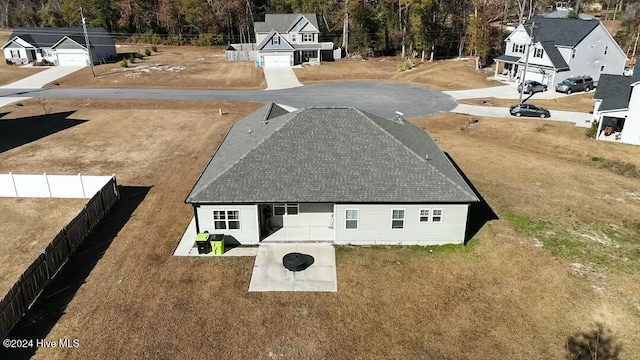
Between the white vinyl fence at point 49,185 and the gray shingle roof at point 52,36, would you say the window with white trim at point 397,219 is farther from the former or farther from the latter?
the gray shingle roof at point 52,36

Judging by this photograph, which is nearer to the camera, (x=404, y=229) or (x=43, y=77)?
(x=404, y=229)

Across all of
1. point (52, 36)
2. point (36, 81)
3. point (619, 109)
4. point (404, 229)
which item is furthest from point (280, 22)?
point (404, 229)

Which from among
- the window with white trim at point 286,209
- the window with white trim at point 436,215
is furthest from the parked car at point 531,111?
the window with white trim at point 286,209

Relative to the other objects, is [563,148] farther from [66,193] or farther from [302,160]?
[66,193]

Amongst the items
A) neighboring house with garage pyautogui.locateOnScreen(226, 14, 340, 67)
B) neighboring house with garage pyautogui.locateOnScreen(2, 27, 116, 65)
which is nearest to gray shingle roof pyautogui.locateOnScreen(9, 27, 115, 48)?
Answer: neighboring house with garage pyautogui.locateOnScreen(2, 27, 116, 65)

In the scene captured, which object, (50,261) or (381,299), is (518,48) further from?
(50,261)
